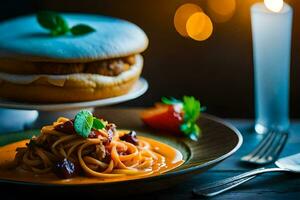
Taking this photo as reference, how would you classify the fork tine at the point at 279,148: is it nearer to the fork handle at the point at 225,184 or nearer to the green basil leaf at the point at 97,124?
the fork handle at the point at 225,184

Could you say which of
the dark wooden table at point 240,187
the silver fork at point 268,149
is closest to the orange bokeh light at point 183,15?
the silver fork at point 268,149

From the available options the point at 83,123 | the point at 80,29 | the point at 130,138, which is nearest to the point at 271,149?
the point at 130,138

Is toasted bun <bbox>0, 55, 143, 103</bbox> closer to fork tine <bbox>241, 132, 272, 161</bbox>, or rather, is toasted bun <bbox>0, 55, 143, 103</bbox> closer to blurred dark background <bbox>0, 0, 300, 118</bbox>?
fork tine <bbox>241, 132, 272, 161</bbox>

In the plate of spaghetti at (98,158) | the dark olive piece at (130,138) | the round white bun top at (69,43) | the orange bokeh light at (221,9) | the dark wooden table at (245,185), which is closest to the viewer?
the plate of spaghetti at (98,158)

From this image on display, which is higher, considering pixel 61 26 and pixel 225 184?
pixel 61 26

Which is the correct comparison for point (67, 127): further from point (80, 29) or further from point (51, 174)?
point (80, 29)

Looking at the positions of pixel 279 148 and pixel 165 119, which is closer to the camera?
pixel 279 148

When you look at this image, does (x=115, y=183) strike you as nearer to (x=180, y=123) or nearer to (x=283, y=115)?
(x=180, y=123)
